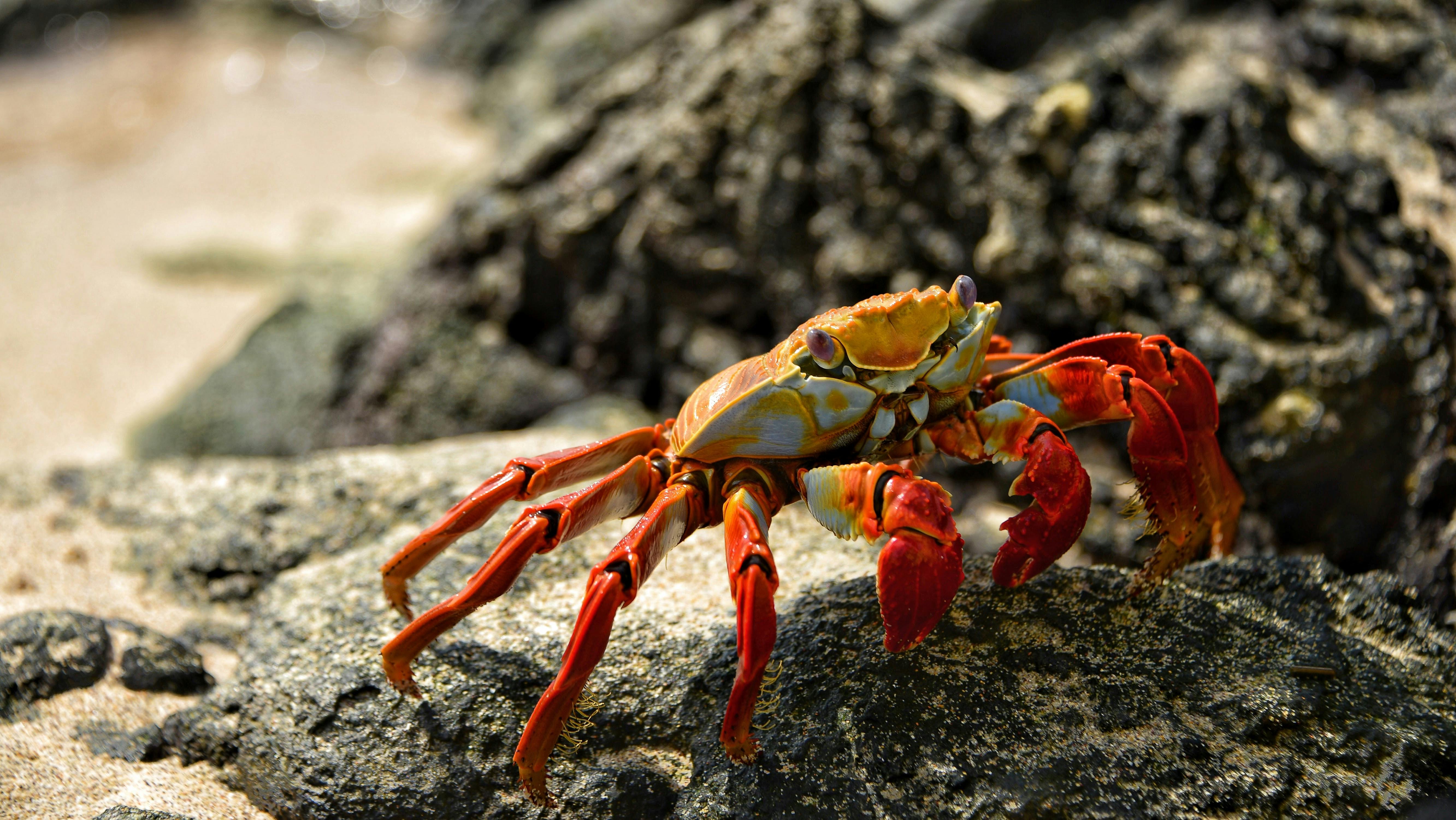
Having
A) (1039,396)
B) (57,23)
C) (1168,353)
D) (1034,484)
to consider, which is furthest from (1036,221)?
(57,23)

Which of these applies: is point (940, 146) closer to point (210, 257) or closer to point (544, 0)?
point (210, 257)

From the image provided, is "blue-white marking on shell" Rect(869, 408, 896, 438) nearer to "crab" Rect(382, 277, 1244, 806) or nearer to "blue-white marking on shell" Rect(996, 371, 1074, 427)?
"crab" Rect(382, 277, 1244, 806)

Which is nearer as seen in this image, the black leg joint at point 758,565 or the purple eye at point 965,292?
the black leg joint at point 758,565

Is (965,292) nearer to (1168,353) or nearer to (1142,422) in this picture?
(1142,422)

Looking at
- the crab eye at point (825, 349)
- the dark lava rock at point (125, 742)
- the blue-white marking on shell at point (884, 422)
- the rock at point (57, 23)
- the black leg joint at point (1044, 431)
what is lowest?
the dark lava rock at point (125, 742)

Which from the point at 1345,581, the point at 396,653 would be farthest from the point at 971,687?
the point at 396,653

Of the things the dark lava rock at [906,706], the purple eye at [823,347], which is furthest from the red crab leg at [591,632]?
the purple eye at [823,347]

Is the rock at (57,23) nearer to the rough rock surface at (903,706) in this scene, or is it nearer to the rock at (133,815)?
the rough rock surface at (903,706)
